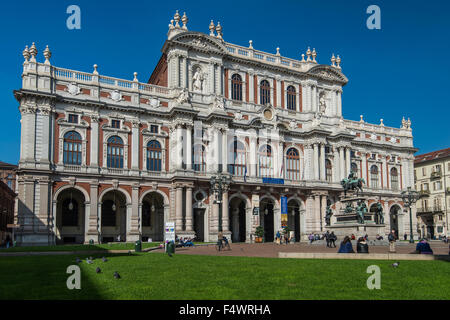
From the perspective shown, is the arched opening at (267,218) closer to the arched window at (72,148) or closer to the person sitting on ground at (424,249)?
the arched window at (72,148)

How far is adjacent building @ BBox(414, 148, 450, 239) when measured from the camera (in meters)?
78.0

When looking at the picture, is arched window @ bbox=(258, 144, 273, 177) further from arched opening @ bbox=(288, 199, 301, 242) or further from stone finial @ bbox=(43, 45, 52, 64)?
stone finial @ bbox=(43, 45, 52, 64)

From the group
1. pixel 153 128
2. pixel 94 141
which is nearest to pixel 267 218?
pixel 153 128

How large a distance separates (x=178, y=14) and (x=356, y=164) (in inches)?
1361

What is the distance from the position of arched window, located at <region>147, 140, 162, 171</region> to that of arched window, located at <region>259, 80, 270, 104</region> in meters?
16.2

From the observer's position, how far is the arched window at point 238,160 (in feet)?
180

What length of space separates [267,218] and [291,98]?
1738 cm

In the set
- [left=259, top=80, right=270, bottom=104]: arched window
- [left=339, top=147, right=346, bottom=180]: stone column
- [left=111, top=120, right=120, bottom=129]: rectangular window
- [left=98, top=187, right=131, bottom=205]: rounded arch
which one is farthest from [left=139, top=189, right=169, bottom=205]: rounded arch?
[left=339, top=147, right=346, bottom=180]: stone column

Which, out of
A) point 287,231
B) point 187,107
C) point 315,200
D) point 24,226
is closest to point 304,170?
point 315,200

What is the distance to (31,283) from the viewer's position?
14289mm

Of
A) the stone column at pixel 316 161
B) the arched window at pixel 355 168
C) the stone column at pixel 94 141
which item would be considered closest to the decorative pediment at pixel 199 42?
the stone column at pixel 94 141

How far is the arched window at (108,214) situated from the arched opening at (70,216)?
2394 millimetres

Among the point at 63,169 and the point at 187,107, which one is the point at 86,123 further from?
the point at 187,107
